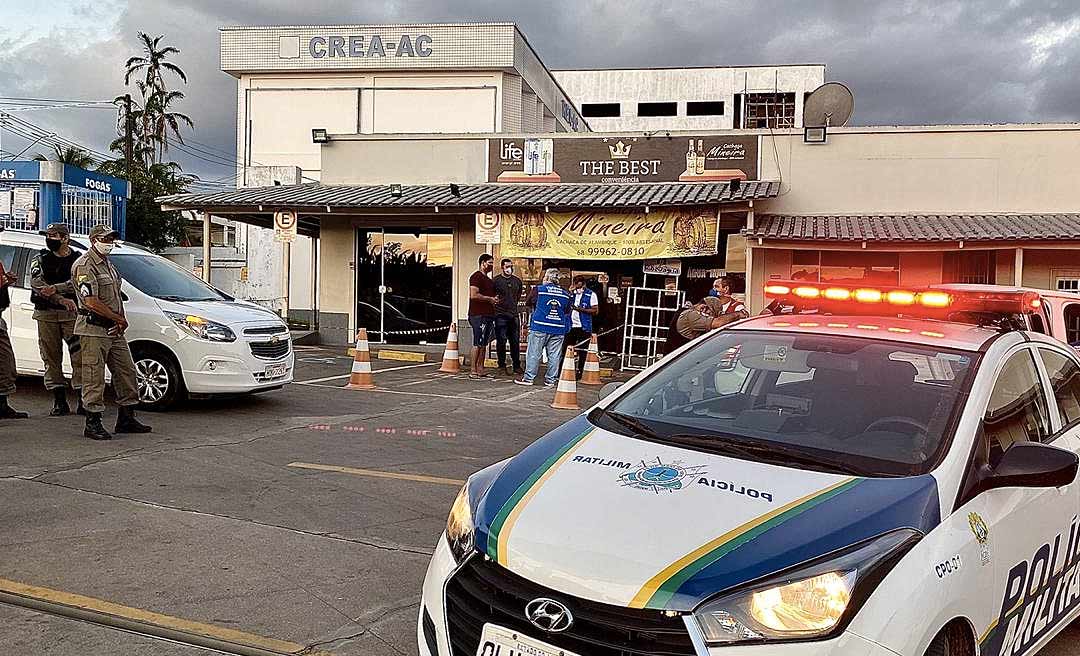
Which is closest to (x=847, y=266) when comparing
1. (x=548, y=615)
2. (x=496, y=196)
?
(x=496, y=196)

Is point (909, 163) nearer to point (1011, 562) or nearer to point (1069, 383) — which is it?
point (1069, 383)

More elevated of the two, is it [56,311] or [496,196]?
[496,196]

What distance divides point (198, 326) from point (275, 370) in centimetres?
102

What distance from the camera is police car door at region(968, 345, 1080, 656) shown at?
10.7 ft

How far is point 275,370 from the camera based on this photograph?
10.6 m

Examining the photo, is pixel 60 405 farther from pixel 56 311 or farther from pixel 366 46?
pixel 366 46

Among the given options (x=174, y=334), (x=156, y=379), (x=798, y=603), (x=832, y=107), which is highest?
(x=832, y=107)

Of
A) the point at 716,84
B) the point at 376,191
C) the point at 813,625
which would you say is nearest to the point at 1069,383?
the point at 813,625

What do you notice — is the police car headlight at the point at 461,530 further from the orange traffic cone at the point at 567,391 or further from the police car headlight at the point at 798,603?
the orange traffic cone at the point at 567,391

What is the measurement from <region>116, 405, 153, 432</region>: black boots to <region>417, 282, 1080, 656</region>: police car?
5990 mm

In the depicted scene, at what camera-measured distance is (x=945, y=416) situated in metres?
3.56

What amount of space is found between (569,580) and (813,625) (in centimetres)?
70

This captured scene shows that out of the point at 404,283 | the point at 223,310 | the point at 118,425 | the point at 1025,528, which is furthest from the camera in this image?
the point at 404,283

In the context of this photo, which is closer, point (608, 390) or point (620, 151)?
point (608, 390)
